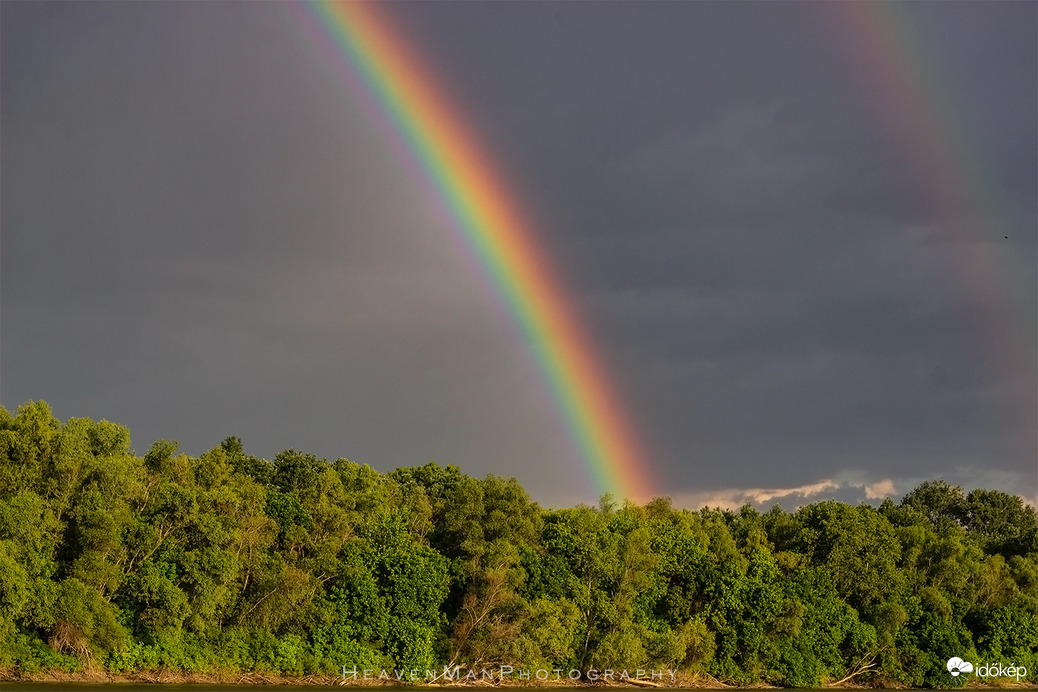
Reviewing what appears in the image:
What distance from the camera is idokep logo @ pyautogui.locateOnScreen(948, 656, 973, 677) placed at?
95125 mm

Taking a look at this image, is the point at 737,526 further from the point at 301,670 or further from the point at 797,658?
the point at 301,670

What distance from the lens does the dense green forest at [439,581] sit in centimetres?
7494

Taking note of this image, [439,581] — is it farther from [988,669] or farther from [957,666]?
[988,669]

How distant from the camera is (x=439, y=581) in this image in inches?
3300

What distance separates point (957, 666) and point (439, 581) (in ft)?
140

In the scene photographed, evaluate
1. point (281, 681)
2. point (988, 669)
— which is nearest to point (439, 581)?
point (281, 681)

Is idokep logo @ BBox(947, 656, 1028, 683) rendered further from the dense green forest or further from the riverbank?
the riverbank

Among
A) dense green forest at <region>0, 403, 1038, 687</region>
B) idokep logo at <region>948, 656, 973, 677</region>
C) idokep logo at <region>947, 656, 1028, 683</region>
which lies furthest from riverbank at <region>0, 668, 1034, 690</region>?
idokep logo at <region>947, 656, 1028, 683</region>

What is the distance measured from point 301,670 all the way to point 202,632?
23.5 feet

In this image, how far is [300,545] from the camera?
85.8 meters

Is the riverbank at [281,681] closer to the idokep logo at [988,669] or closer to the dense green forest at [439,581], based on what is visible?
the dense green forest at [439,581]

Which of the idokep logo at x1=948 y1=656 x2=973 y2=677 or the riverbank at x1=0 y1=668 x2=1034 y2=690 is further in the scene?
the idokep logo at x1=948 y1=656 x2=973 y2=677

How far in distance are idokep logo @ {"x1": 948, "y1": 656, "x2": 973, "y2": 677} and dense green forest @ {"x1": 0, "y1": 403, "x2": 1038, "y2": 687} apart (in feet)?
2.21

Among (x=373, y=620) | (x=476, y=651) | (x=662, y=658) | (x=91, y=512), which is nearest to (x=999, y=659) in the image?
(x=662, y=658)
